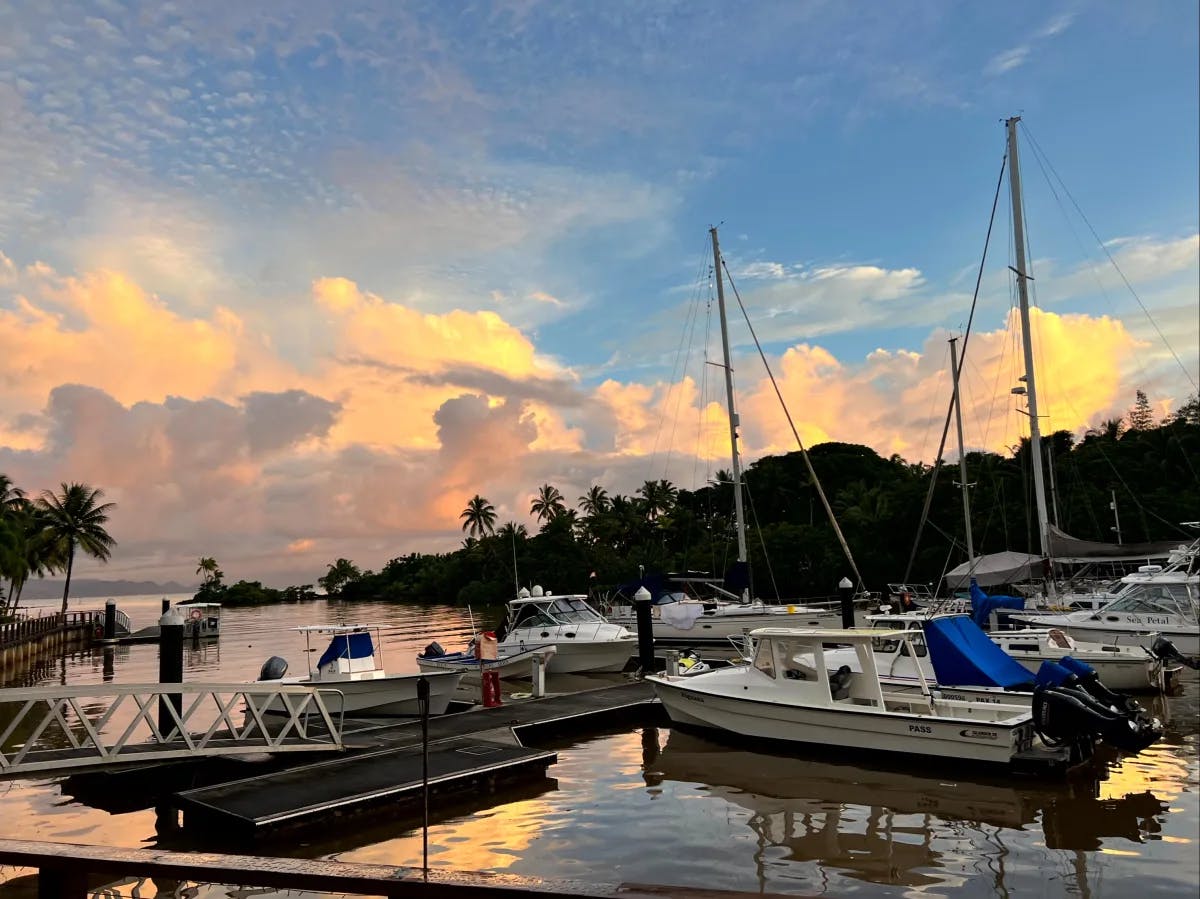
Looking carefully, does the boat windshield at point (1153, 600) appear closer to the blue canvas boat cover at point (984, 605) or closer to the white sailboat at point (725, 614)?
the blue canvas boat cover at point (984, 605)

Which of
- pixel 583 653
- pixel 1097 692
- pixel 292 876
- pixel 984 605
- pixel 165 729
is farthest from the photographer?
pixel 583 653

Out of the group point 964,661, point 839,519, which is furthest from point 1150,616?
point 839,519

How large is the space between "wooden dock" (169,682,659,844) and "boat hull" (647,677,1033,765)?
10.3ft

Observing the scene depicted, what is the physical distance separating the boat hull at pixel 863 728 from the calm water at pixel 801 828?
0.39m

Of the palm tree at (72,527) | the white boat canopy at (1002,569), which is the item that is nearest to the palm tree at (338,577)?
the palm tree at (72,527)

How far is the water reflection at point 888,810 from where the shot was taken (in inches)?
A: 375

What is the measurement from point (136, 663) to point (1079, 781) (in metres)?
39.7

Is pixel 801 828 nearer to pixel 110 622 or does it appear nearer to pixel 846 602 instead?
pixel 846 602

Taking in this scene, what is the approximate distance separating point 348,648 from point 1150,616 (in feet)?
64.9

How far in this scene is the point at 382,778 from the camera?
12.0 metres

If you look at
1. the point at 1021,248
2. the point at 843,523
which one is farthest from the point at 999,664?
the point at 843,523

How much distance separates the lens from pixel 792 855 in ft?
31.3

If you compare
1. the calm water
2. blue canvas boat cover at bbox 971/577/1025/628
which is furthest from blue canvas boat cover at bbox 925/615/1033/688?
blue canvas boat cover at bbox 971/577/1025/628

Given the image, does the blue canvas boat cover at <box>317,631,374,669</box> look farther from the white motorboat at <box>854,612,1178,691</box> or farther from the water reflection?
the white motorboat at <box>854,612,1178,691</box>
